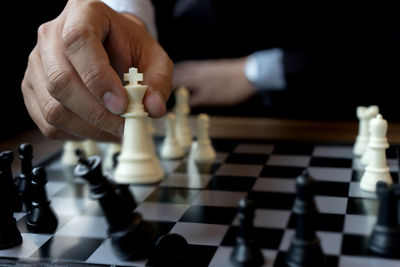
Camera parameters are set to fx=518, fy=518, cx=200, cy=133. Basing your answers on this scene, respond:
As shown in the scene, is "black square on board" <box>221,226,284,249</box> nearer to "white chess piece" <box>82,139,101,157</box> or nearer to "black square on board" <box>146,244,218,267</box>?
"black square on board" <box>146,244,218,267</box>

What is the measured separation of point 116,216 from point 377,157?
611mm

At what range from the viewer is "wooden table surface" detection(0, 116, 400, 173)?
1.52m

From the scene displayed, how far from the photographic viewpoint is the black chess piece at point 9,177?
3.53 ft

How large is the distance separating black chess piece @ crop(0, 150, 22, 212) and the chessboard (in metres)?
0.05

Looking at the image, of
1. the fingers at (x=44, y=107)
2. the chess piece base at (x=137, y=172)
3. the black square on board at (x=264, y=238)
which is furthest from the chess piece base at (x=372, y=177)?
the fingers at (x=44, y=107)

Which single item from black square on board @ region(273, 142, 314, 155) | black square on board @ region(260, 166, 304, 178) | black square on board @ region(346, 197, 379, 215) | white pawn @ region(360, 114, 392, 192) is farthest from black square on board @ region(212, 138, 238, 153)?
black square on board @ region(346, 197, 379, 215)

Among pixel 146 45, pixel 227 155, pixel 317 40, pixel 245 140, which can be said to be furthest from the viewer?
pixel 317 40

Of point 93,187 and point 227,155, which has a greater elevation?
point 93,187

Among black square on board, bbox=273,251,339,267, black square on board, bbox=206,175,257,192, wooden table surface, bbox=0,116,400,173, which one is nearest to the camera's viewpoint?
black square on board, bbox=273,251,339,267

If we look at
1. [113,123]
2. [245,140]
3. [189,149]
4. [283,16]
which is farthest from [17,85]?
[283,16]

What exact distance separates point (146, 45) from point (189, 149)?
0.51 meters

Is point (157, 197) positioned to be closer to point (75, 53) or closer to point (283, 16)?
point (75, 53)

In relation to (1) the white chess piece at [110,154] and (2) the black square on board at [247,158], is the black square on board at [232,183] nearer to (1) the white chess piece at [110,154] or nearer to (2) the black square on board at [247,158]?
(2) the black square on board at [247,158]

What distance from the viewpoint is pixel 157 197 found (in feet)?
3.89
